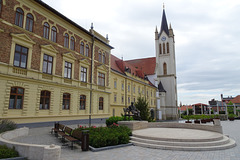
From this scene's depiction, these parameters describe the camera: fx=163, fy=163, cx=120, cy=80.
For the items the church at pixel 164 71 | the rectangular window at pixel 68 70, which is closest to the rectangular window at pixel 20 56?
the rectangular window at pixel 68 70

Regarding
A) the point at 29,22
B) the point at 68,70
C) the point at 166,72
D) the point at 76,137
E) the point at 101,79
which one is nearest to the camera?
the point at 76,137

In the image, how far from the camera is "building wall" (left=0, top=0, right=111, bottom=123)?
14.9 m

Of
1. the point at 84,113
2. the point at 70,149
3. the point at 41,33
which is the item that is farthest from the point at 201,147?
the point at 41,33

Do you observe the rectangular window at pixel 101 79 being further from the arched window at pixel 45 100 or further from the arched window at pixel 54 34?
the arched window at pixel 45 100

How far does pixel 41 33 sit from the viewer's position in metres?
18.3

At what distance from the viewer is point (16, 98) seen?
15.4 m

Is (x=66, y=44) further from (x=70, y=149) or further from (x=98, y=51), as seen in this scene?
(x=70, y=149)

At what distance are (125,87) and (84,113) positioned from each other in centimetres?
1586

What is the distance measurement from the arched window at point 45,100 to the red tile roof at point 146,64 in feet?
138

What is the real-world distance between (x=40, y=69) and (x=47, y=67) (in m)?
1.15

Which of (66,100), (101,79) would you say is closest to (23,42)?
(66,100)

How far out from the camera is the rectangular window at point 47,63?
60.7 ft

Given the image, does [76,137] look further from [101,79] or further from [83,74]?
[101,79]

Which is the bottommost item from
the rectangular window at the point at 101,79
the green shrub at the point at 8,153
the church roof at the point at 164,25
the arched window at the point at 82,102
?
the green shrub at the point at 8,153
